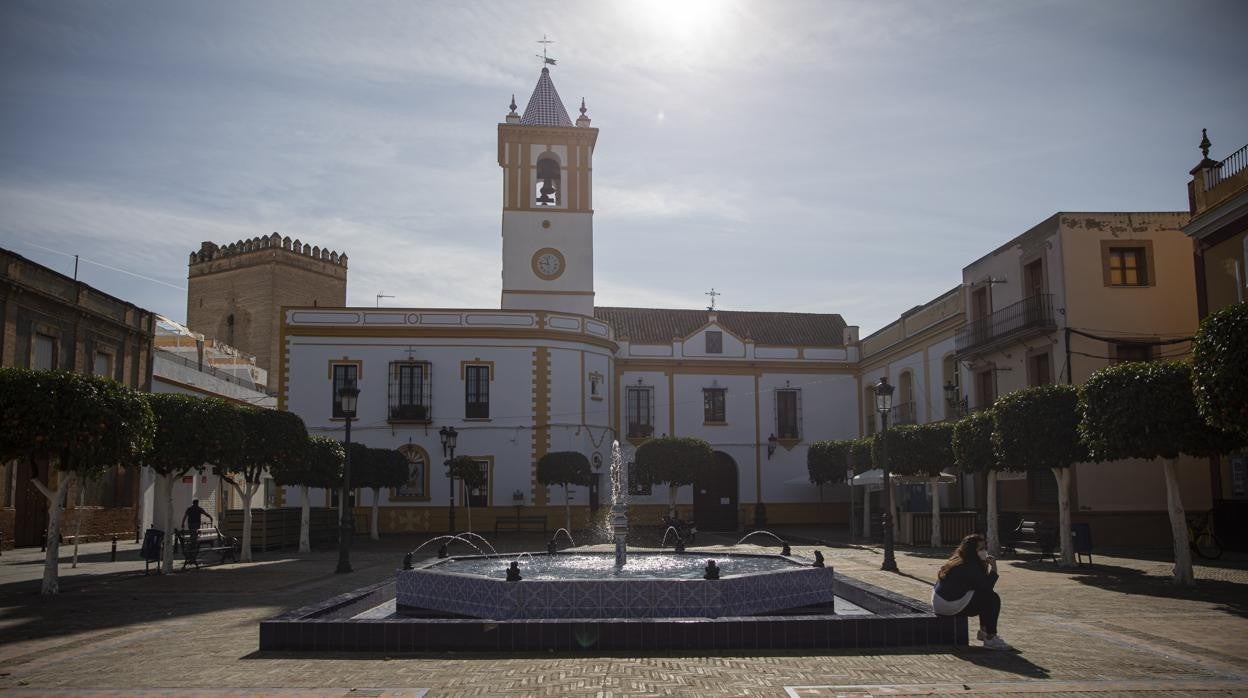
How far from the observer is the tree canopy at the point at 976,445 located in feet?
65.9

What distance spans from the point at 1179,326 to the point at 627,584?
20005mm

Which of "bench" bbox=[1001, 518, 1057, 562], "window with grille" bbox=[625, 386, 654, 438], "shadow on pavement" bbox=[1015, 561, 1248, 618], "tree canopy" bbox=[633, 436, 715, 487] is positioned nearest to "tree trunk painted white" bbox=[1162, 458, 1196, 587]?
"shadow on pavement" bbox=[1015, 561, 1248, 618]

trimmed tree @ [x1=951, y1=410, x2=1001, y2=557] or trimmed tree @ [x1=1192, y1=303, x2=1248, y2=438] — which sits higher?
trimmed tree @ [x1=1192, y1=303, x2=1248, y2=438]

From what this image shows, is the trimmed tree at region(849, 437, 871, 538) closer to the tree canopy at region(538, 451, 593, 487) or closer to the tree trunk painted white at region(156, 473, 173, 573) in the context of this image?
the tree canopy at region(538, 451, 593, 487)

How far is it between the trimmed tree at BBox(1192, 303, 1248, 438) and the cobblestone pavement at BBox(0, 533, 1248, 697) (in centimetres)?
229

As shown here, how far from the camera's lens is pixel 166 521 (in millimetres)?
16891

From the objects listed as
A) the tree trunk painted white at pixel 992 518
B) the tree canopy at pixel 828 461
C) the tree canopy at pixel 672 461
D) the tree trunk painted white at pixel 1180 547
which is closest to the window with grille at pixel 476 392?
the tree canopy at pixel 672 461

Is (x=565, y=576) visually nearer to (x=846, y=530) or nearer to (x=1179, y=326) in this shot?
(x=1179, y=326)

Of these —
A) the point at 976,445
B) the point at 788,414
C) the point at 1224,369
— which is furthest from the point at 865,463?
the point at 1224,369

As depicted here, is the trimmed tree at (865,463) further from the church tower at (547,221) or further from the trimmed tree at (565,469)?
the church tower at (547,221)

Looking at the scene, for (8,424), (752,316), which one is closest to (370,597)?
(8,424)

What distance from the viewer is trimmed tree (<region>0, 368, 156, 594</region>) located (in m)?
13.2

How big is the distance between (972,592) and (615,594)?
3.34 metres

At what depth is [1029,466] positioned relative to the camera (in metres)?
18.2
